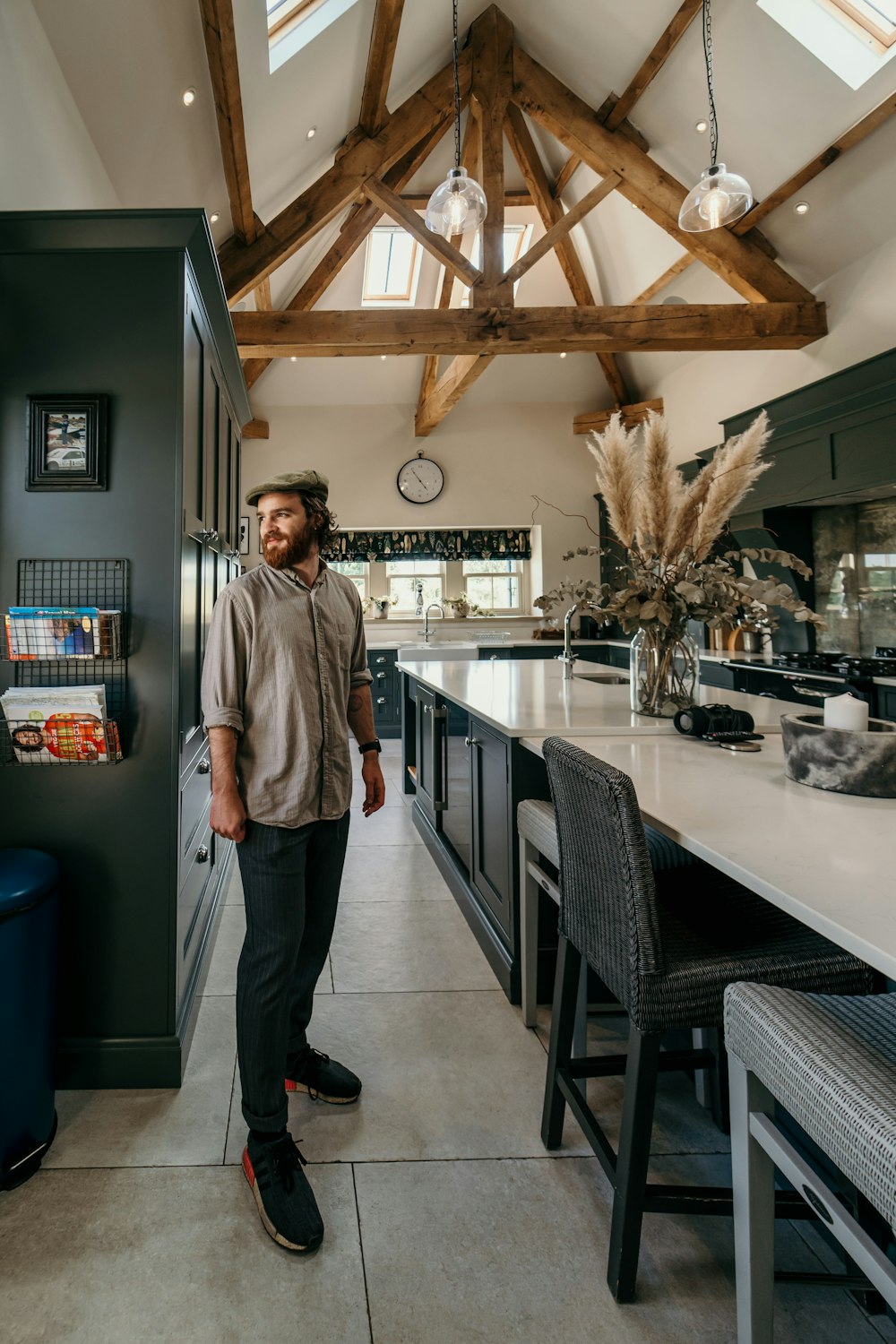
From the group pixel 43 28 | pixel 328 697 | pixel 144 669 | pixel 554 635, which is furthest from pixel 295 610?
pixel 554 635

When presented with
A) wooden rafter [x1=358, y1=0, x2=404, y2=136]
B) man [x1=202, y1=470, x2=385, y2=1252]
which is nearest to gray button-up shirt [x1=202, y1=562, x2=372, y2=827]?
man [x1=202, y1=470, x2=385, y2=1252]

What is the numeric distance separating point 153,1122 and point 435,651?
5339mm

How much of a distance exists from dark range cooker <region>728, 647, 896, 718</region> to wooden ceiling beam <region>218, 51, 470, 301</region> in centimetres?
408

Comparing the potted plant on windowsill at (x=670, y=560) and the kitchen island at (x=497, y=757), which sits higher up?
the potted plant on windowsill at (x=670, y=560)

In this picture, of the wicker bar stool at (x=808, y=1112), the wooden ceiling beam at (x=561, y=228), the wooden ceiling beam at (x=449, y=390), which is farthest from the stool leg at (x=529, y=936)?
the wooden ceiling beam at (x=561, y=228)

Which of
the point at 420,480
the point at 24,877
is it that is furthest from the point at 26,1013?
the point at 420,480

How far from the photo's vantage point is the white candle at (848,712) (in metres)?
1.52

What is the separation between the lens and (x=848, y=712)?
1.53 meters

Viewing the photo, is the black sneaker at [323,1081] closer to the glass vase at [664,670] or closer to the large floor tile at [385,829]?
the glass vase at [664,670]

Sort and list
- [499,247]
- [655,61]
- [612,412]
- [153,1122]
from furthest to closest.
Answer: [612,412]
[499,247]
[655,61]
[153,1122]

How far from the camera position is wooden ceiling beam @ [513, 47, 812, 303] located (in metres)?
5.18

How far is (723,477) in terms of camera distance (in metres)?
2.22

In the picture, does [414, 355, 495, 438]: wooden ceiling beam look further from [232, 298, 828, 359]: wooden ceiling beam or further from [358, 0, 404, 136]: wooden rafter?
[358, 0, 404, 136]: wooden rafter

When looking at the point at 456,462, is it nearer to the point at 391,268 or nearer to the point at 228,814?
the point at 391,268
